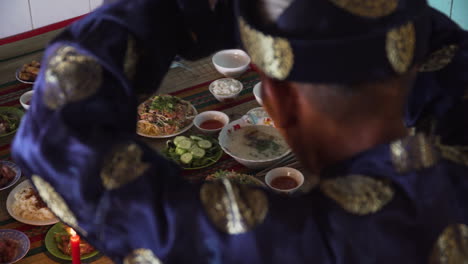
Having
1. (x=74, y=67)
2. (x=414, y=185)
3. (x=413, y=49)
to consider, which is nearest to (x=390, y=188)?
(x=414, y=185)

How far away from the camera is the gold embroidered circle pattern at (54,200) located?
83cm

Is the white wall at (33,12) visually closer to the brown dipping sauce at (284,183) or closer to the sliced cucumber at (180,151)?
the sliced cucumber at (180,151)

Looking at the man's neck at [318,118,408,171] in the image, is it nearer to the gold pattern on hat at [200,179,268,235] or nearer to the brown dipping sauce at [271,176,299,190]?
the gold pattern on hat at [200,179,268,235]

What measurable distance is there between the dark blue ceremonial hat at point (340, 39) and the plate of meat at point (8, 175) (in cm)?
123

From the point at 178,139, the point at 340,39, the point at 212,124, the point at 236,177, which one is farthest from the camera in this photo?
the point at 212,124

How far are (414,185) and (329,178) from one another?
12cm

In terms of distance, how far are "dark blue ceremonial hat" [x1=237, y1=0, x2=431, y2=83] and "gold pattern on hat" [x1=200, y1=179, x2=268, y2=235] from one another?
0.60 ft

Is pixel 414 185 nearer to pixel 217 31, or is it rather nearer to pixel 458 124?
pixel 458 124

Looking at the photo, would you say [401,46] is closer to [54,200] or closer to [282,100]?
[282,100]

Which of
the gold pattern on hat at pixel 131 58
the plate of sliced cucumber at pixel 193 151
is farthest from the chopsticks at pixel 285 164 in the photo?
the gold pattern on hat at pixel 131 58

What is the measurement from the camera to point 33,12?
341cm

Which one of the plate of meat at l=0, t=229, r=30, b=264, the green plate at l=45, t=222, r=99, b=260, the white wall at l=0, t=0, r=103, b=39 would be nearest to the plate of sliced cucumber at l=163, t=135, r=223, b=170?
the green plate at l=45, t=222, r=99, b=260

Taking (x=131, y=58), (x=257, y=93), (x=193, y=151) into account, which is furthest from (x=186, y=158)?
(x=131, y=58)

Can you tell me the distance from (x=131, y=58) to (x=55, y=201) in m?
0.26
